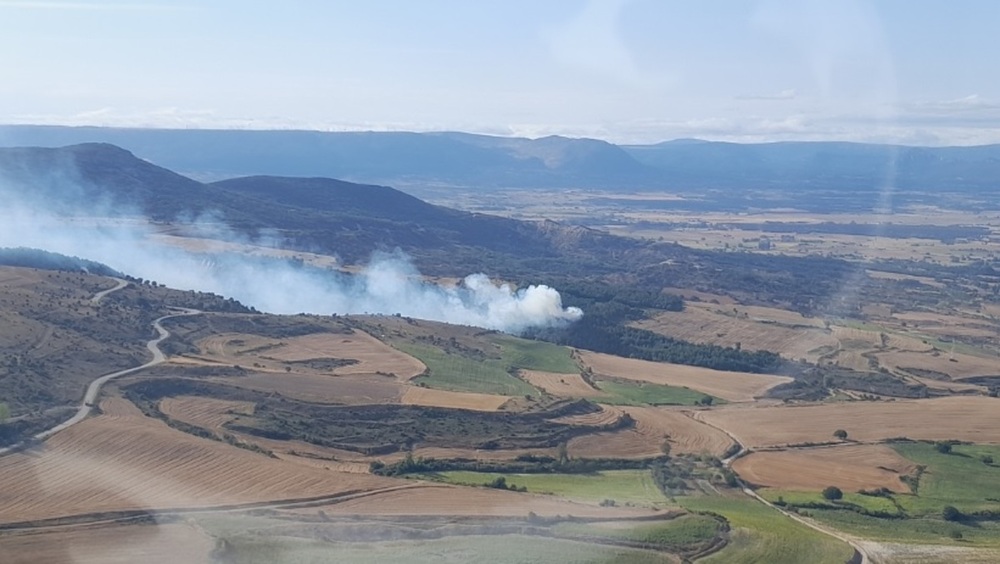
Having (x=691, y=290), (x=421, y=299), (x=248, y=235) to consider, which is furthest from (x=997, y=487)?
(x=248, y=235)

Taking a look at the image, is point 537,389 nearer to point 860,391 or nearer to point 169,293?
point 860,391

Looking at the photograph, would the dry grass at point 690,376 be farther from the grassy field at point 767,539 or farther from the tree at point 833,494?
the grassy field at point 767,539

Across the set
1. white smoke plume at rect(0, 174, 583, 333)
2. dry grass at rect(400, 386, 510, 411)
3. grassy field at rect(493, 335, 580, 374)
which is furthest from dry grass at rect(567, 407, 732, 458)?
white smoke plume at rect(0, 174, 583, 333)

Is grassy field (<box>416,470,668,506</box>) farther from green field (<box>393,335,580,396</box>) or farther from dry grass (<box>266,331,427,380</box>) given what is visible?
dry grass (<box>266,331,427,380</box>)

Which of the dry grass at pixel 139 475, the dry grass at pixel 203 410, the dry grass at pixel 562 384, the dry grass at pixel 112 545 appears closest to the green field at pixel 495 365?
the dry grass at pixel 562 384

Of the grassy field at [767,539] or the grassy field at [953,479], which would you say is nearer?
the grassy field at [767,539]

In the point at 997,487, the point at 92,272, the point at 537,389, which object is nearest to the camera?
the point at 997,487
